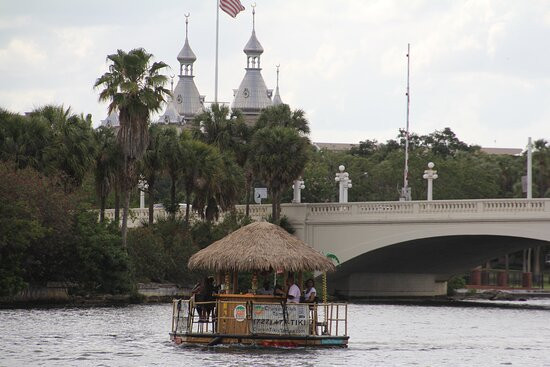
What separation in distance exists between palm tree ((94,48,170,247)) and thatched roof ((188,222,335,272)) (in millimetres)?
30303

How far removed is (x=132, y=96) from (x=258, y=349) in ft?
109

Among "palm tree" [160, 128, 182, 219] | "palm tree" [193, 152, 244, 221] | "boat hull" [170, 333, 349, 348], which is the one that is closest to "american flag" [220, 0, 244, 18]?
"palm tree" [193, 152, 244, 221]

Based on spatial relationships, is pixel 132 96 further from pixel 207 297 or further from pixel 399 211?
pixel 207 297

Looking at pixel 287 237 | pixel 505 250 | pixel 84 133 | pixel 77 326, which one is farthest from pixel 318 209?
pixel 287 237

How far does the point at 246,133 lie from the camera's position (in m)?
92.7

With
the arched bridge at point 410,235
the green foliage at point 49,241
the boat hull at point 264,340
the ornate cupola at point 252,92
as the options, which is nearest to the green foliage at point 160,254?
the green foliage at point 49,241

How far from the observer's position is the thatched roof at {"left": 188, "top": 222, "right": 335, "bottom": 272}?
44906mm

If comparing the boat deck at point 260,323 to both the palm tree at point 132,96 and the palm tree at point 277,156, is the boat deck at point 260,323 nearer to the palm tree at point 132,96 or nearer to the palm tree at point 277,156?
the palm tree at point 132,96

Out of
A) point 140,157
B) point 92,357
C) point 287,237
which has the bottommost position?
point 92,357

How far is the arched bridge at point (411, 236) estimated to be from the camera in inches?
3214

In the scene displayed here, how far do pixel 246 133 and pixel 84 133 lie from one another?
61.3 ft

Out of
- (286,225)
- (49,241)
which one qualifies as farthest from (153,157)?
(49,241)

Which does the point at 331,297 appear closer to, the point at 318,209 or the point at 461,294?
the point at 318,209

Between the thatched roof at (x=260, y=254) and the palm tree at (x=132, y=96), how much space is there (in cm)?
3030
